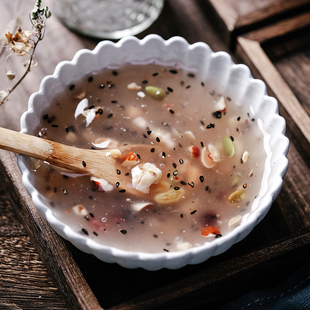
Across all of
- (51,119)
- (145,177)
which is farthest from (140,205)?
(51,119)

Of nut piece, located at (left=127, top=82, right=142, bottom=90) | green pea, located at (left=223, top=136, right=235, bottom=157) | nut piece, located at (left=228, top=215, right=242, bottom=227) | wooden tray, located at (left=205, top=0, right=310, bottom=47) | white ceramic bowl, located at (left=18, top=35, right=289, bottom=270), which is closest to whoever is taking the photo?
white ceramic bowl, located at (left=18, top=35, right=289, bottom=270)

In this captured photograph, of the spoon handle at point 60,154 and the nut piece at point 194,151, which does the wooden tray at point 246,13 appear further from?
the spoon handle at point 60,154

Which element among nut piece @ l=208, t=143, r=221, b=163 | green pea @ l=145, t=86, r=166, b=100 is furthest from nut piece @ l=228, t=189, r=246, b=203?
green pea @ l=145, t=86, r=166, b=100

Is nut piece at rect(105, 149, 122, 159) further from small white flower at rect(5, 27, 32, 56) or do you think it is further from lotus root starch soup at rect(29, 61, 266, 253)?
small white flower at rect(5, 27, 32, 56)

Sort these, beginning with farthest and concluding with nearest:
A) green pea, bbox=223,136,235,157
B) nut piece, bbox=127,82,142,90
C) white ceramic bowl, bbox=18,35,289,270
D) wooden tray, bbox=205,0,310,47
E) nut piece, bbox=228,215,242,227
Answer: wooden tray, bbox=205,0,310,47, nut piece, bbox=127,82,142,90, green pea, bbox=223,136,235,157, nut piece, bbox=228,215,242,227, white ceramic bowl, bbox=18,35,289,270

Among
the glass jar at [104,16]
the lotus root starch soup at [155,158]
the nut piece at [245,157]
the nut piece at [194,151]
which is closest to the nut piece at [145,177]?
the lotus root starch soup at [155,158]

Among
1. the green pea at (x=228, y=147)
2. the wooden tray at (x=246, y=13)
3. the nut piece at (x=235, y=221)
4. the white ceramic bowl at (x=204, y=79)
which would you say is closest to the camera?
the white ceramic bowl at (x=204, y=79)

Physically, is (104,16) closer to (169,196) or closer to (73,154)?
(73,154)
